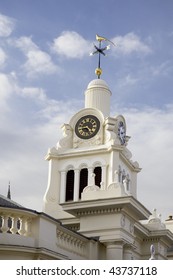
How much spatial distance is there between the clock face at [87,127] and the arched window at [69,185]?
3.18 meters

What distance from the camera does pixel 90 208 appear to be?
110 feet

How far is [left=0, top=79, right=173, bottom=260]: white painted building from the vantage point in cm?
2472

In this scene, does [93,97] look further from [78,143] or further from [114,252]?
[114,252]

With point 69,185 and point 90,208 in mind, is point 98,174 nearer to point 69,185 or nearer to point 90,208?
point 69,185

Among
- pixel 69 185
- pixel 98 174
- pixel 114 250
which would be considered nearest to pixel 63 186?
pixel 69 185

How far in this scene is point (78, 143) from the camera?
53656 millimetres

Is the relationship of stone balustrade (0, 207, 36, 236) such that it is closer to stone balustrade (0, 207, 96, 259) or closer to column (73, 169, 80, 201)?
stone balustrade (0, 207, 96, 259)

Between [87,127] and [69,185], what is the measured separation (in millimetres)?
5063

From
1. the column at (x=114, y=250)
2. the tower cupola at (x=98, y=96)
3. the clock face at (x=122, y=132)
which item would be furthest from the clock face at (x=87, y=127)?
the column at (x=114, y=250)

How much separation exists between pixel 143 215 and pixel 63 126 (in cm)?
2112

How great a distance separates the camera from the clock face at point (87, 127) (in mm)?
53562

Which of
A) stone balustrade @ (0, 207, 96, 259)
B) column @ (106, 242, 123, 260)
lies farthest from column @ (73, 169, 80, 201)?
stone balustrade @ (0, 207, 96, 259)
